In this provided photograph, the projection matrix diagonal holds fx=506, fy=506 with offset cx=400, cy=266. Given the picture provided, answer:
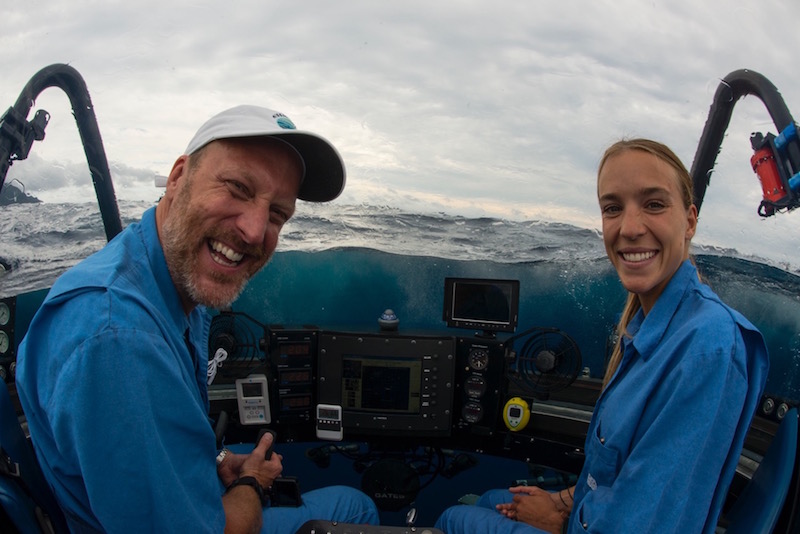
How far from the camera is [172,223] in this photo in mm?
1364

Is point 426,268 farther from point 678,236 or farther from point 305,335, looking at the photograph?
point 678,236

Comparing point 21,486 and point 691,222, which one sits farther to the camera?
point 691,222

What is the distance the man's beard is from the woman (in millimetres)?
1170

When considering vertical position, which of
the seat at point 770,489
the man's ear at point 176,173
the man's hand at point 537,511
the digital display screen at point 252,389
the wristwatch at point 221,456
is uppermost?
the man's ear at point 176,173

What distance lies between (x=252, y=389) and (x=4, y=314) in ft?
4.21

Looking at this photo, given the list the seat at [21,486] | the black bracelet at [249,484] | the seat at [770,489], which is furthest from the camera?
the black bracelet at [249,484]

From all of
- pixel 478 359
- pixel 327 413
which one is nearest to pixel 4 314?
pixel 327 413

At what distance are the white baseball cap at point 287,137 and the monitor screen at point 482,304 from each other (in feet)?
3.71

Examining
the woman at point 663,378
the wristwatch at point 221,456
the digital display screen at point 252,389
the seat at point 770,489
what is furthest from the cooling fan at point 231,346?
the seat at point 770,489

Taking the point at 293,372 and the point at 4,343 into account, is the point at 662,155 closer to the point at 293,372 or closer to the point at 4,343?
the point at 293,372

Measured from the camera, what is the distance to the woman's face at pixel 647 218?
1.52 metres

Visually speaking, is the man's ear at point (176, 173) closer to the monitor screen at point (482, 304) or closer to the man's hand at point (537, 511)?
the monitor screen at point (482, 304)

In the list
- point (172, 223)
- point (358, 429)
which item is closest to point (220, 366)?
point (358, 429)

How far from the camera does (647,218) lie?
153 cm
